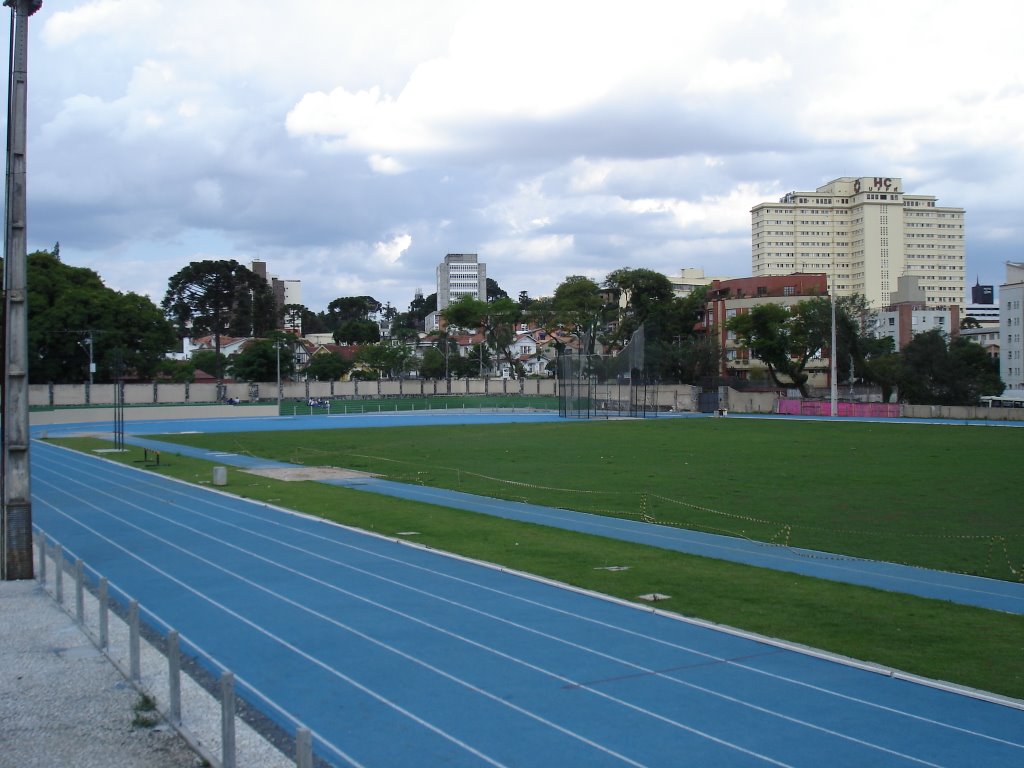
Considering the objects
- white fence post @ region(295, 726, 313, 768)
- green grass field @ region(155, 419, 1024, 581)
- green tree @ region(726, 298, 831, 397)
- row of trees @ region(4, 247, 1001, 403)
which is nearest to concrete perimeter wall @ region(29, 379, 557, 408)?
row of trees @ region(4, 247, 1001, 403)

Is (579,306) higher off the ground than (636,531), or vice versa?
(579,306)

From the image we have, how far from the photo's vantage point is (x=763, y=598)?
37.2 feet

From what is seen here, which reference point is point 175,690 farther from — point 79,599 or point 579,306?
point 579,306

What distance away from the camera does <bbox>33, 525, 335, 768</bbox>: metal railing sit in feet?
20.9

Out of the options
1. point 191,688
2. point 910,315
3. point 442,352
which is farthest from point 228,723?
point 910,315

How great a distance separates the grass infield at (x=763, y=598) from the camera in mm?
8969

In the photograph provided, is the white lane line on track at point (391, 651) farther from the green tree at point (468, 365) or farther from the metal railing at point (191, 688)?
the green tree at point (468, 365)

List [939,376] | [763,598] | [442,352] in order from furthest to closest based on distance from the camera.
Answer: [442,352] < [939,376] < [763,598]

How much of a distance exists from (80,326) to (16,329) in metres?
61.8

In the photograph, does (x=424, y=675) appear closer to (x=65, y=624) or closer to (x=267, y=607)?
(x=267, y=607)

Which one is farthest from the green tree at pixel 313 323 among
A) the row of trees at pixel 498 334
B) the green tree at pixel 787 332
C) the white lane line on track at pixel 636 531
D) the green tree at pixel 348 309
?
the white lane line on track at pixel 636 531

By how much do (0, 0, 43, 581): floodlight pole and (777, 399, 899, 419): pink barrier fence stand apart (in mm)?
56547

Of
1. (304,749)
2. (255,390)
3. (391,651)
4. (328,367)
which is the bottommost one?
(391,651)

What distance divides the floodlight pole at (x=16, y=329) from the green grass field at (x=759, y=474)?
1062 cm
